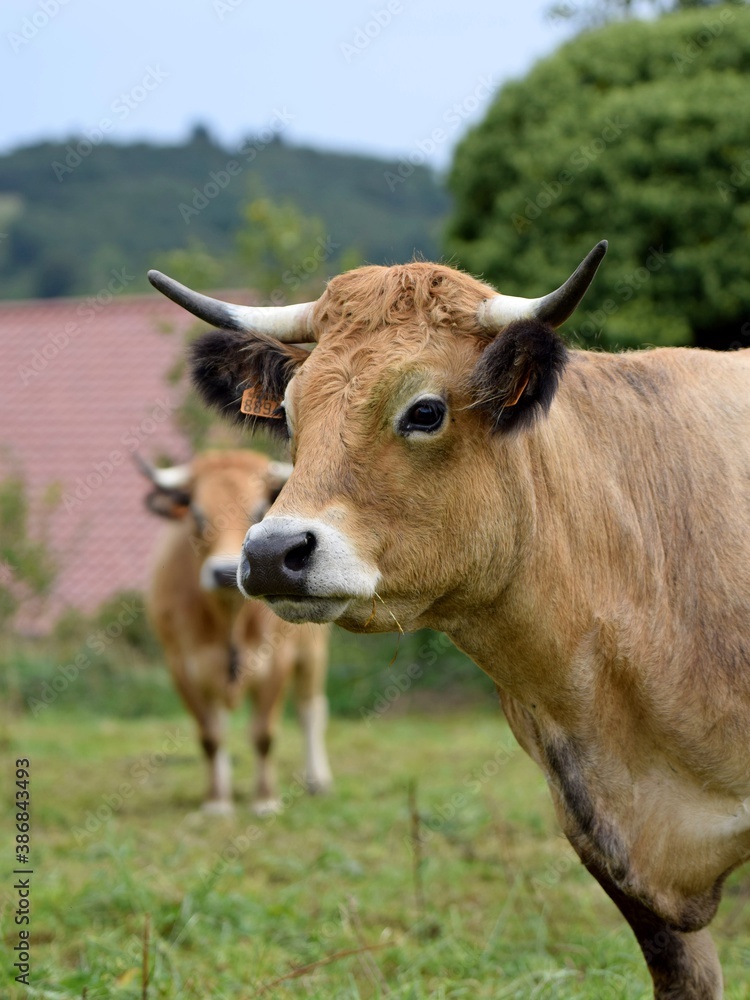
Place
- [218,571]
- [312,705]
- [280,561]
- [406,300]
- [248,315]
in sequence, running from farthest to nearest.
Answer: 1. [312,705]
2. [218,571]
3. [248,315]
4. [406,300]
5. [280,561]

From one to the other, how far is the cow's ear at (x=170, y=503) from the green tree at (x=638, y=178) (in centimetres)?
390

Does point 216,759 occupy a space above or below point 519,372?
below

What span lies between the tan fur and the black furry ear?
0.28 feet

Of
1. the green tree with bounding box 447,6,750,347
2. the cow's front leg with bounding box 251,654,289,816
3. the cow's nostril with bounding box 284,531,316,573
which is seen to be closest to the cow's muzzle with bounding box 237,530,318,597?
the cow's nostril with bounding box 284,531,316,573

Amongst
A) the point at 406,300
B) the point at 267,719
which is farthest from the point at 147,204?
the point at 406,300

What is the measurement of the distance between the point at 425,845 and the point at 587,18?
9.06 m

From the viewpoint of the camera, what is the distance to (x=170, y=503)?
340 inches

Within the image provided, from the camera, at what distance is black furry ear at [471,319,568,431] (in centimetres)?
293

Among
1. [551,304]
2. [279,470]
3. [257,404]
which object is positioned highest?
[551,304]

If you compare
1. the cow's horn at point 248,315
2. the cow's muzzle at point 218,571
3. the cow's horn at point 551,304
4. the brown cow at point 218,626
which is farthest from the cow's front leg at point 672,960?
the brown cow at point 218,626

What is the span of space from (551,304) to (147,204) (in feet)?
98.8

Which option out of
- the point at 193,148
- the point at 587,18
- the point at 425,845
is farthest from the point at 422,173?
the point at 425,845

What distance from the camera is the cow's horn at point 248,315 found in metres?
3.53

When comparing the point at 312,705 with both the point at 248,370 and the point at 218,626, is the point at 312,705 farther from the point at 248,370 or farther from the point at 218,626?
the point at 248,370
